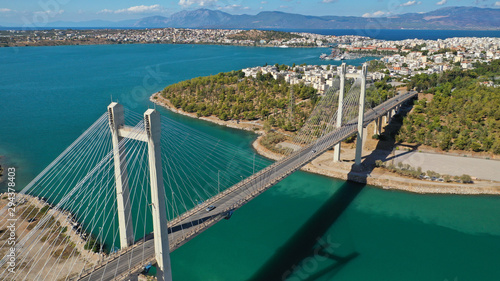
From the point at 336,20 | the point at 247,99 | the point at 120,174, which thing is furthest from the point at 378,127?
the point at 336,20

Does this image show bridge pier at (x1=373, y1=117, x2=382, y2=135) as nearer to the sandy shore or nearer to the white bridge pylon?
the sandy shore

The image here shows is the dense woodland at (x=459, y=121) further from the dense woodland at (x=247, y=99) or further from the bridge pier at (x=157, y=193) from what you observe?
the bridge pier at (x=157, y=193)

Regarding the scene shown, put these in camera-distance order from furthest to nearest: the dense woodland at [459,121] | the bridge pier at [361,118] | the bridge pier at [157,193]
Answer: the dense woodland at [459,121] → the bridge pier at [361,118] → the bridge pier at [157,193]

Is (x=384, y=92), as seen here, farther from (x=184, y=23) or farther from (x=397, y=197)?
(x=184, y=23)

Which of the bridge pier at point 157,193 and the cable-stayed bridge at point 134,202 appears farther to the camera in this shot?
the cable-stayed bridge at point 134,202

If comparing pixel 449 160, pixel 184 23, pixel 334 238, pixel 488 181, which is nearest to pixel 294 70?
pixel 449 160

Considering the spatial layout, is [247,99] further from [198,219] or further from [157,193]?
[157,193]

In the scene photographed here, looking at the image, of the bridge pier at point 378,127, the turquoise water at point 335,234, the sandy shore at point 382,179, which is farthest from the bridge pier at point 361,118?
the bridge pier at point 378,127

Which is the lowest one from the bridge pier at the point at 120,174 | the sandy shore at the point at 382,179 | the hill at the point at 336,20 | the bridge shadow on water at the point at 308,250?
the bridge shadow on water at the point at 308,250
